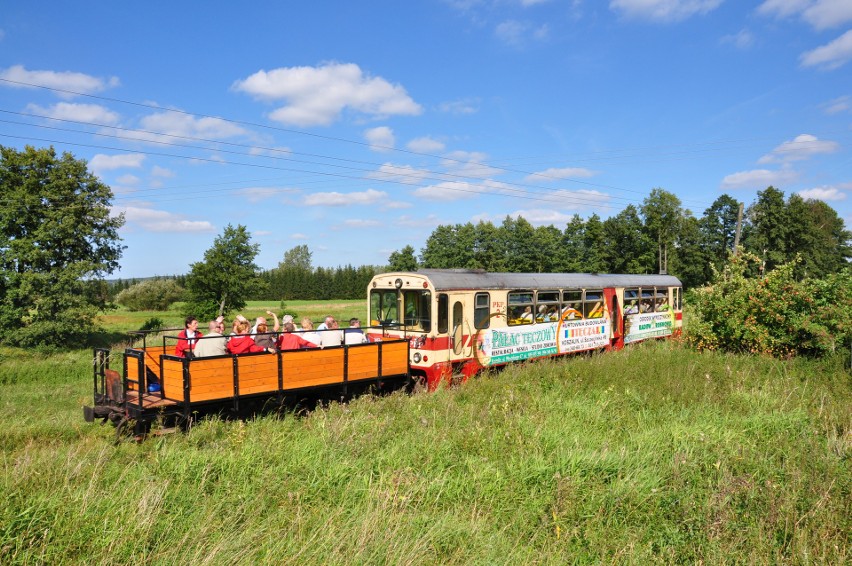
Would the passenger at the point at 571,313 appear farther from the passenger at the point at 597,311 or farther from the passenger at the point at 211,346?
the passenger at the point at 211,346

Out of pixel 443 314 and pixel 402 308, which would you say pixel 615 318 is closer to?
pixel 443 314

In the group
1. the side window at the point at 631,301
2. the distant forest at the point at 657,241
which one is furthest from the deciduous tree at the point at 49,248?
the side window at the point at 631,301

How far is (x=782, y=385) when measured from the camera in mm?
10141

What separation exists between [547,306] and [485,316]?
2575mm

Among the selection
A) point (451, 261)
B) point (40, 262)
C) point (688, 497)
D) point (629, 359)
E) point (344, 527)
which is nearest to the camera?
point (344, 527)

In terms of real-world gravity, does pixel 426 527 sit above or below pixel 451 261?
below

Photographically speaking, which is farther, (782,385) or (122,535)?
(782,385)

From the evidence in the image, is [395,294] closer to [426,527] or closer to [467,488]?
[467,488]

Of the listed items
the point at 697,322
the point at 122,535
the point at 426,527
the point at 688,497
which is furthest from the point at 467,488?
the point at 697,322

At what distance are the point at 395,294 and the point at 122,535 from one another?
30.7 feet

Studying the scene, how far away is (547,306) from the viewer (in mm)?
15320

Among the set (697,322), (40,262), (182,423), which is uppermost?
(40,262)

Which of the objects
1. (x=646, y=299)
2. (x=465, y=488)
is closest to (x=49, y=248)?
(x=646, y=299)

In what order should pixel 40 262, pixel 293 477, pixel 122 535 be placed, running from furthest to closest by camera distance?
pixel 40 262 → pixel 293 477 → pixel 122 535
